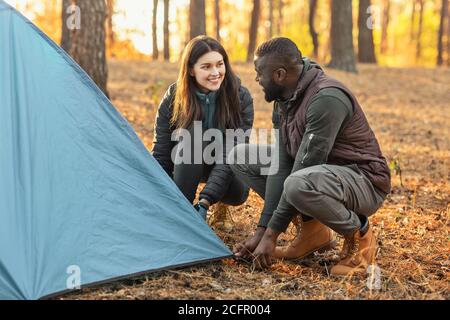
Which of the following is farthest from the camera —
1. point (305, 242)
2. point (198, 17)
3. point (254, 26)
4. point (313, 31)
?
point (313, 31)

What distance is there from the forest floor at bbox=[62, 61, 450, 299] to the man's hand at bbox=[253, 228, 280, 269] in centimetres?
7

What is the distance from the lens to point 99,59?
25.9 feet

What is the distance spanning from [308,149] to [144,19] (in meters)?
29.2

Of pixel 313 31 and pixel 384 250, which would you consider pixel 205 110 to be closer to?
pixel 384 250

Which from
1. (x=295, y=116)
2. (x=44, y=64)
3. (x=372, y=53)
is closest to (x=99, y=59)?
(x=44, y=64)

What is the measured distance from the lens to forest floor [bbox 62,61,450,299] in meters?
3.43

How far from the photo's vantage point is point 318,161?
3.61 meters

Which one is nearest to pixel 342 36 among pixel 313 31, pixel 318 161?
pixel 313 31

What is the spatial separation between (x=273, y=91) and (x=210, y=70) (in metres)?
0.85

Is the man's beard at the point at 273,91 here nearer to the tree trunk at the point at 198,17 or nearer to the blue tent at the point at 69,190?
the blue tent at the point at 69,190

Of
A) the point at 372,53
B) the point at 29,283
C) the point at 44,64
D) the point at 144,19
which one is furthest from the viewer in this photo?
the point at 144,19

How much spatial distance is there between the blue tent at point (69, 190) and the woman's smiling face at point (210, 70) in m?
0.76

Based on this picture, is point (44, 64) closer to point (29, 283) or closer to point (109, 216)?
point (109, 216)

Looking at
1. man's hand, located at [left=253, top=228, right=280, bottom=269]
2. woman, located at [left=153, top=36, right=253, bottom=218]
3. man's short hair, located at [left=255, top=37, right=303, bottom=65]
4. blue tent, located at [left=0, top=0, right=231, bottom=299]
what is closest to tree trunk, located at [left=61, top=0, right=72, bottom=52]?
woman, located at [left=153, top=36, right=253, bottom=218]
